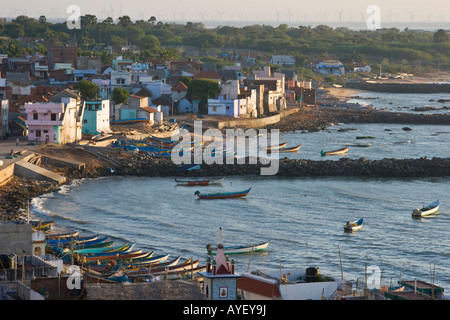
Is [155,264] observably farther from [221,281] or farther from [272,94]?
[272,94]

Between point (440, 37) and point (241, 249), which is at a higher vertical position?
point (440, 37)

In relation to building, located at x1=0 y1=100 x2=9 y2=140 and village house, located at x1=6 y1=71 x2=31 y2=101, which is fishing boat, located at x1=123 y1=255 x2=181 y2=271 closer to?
building, located at x1=0 y1=100 x2=9 y2=140

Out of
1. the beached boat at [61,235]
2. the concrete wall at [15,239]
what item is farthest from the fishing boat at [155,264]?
the concrete wall at [15,239]

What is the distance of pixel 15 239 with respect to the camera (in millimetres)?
15773

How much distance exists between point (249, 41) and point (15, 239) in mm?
97323

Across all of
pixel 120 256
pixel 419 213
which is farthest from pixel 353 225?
pixel 120 256

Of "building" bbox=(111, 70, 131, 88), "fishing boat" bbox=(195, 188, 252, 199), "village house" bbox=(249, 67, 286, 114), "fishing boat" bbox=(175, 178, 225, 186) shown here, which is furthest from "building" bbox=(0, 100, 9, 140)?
"village house" bbox=(249, 67, 286, 114)

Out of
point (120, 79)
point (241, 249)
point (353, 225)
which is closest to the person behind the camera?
point (241, 249)

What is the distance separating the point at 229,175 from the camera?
109ft

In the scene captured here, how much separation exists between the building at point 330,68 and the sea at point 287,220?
55.4m

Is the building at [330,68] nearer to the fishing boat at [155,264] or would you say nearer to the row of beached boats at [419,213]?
the row of beached boats at [419,213]

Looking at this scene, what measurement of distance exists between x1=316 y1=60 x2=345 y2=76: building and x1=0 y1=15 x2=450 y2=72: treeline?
10.3 ft

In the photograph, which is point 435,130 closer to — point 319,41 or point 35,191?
point 35,191

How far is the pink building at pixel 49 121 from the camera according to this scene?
3341cm
